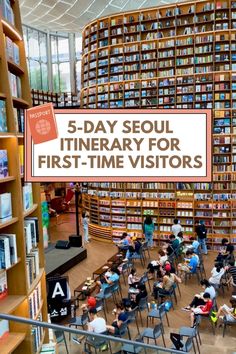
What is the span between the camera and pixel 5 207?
3.55 meters

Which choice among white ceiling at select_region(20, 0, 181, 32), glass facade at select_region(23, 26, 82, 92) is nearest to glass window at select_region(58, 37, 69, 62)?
glass facade at select_region(23, 26, 82, 92)

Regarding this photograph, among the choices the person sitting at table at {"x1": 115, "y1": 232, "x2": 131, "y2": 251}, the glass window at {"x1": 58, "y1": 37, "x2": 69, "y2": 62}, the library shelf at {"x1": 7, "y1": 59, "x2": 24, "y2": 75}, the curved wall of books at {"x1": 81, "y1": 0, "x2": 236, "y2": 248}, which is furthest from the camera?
the glass window at {"x1": 58, "y1": 37, "x2": 69, "y2": 62}

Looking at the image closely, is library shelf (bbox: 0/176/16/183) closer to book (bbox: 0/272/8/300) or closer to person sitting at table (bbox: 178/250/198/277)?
book (bbox: 0/272/8/300)

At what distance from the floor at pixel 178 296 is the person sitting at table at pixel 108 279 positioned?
50 cm

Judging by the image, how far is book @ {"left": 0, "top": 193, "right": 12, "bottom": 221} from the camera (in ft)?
11.4

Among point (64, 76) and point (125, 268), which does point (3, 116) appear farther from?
point (64, 76)

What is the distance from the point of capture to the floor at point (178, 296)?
6836mm

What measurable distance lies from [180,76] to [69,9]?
9.63 m

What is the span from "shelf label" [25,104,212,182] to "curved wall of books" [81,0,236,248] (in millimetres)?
9011

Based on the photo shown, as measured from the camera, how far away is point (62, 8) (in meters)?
19.3

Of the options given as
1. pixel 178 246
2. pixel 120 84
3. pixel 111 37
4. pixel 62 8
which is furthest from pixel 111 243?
pixel 62 8

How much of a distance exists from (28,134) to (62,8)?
18147 millimetres

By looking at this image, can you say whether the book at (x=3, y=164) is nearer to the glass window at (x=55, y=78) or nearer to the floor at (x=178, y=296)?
the floor at (x=178, y=296)

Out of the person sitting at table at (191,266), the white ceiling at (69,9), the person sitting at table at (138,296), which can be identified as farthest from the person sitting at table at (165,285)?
the white ceiling at (69,9)
